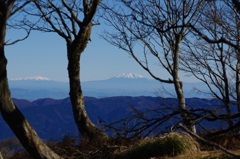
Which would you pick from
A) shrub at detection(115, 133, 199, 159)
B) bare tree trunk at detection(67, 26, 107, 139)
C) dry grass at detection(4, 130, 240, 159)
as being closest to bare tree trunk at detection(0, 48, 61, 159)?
dry grass at detection(4, 130, 240, 159)

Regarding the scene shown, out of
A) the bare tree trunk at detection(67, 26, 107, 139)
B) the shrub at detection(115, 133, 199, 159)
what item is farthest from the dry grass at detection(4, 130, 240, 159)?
the bare tree trunk at detection(67, 26, 107, 139)

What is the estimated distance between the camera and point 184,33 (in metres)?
13.5

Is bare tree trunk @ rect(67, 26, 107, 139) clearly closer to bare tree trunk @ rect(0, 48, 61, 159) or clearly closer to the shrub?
bare tree trunk @ rect(0, 48, 61, 159)

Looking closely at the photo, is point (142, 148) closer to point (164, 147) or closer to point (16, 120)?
point (164, 147)

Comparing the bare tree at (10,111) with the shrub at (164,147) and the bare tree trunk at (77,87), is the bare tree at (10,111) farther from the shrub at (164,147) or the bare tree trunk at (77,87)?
the bare tree trunk at (77,87)

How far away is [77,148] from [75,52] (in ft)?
10.3

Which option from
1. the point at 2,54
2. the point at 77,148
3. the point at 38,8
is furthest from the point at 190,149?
the point at 38,8

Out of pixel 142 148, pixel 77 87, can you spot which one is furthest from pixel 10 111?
pixel 77 87

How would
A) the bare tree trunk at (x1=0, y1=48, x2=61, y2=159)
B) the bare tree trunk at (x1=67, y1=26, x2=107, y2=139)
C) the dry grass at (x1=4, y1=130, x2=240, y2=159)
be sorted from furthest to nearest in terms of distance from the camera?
the bare tree trunk at (x1=67, y1=26, x2=107, y2=139)
the bare tree trunk at (x1=0, y1=48, x2=61, y2=159)
the dry grass at (x1=4, y1=130, x2=240, y2=159)

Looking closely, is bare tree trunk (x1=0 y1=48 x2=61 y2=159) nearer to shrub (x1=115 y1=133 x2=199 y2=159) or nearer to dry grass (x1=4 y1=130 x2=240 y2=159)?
dry grass (x1=4 y1=130 x2=240 y2=159)

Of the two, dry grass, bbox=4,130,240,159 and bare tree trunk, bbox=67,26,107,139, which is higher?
bare tree trunk, bbox=67,26,107,139

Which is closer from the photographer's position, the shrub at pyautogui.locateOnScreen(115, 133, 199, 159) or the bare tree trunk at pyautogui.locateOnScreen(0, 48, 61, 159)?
the shrub at pyautogui.locateOnScreen(115, 133, 199, 159)

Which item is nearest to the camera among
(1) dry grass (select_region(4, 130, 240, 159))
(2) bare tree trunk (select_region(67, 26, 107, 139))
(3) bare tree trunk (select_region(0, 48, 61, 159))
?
(1) dry grass (select_region(4, 130, 240, 159))

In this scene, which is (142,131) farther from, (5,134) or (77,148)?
(5,134)
